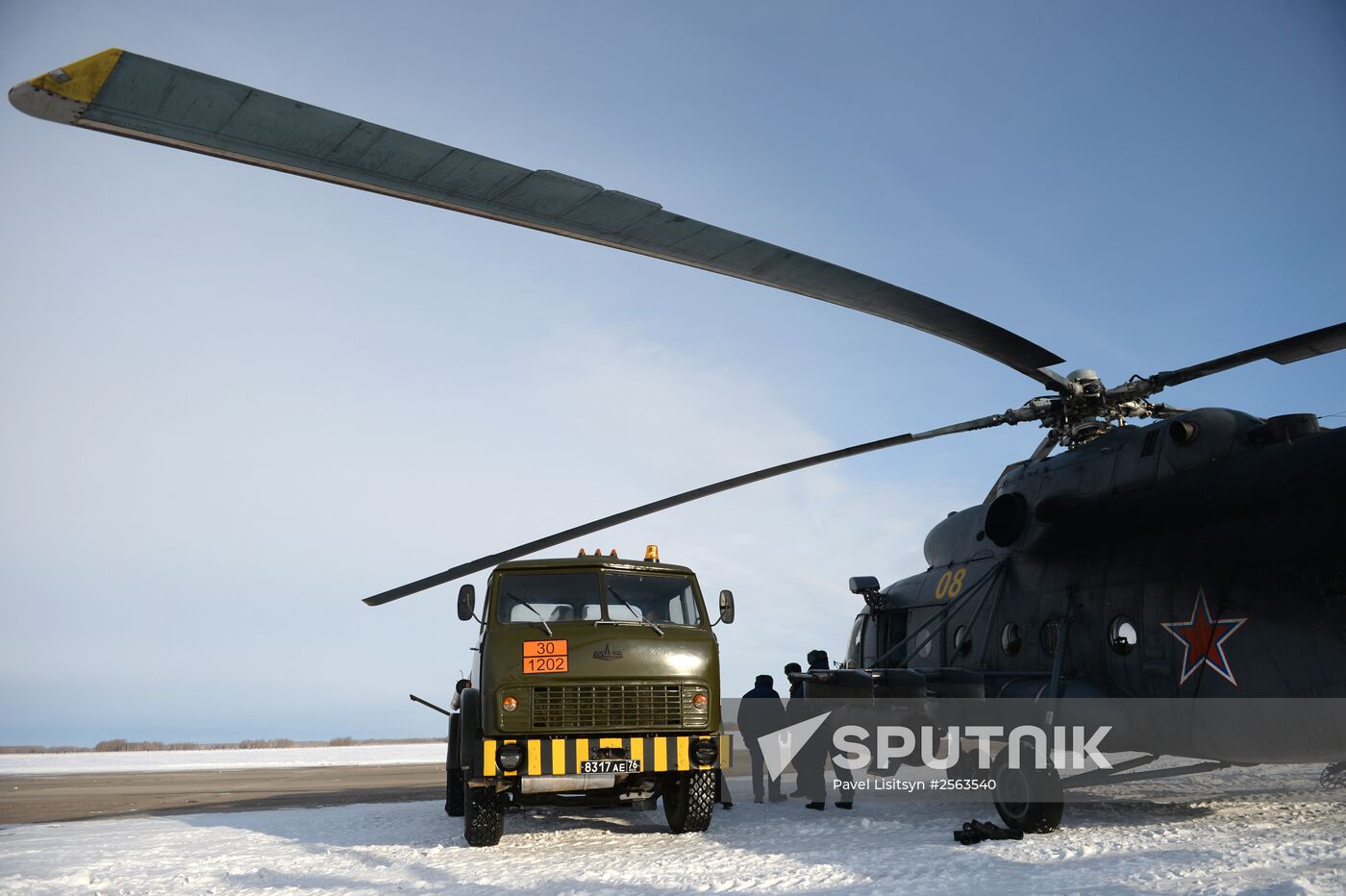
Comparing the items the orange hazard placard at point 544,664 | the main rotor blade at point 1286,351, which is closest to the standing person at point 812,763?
the orange hazard placard at point 544,664

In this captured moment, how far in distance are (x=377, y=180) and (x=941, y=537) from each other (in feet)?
27.8

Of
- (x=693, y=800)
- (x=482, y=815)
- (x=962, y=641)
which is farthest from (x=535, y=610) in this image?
(x=962, y=641)

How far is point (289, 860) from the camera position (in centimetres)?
708

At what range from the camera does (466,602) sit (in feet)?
26.6

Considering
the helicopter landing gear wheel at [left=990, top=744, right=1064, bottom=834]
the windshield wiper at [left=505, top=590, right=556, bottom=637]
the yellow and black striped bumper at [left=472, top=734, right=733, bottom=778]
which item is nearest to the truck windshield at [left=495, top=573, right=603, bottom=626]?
the windshield wiper at [left=505, top=590, right=556, bottom=637]

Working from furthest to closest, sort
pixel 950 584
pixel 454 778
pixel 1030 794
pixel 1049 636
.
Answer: pixel 950 584 → pixel 454 778 → pixel 1049 636 → pixel 1030 794

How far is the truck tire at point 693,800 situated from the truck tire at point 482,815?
1546 mm

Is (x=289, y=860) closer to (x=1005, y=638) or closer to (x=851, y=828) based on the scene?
(x=851, y=828)

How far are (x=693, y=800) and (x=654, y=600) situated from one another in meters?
1.73

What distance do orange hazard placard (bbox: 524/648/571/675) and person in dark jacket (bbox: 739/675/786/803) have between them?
3352 millimetres

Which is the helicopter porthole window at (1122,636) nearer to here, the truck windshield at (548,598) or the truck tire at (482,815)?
the truck windshield at (548,598)

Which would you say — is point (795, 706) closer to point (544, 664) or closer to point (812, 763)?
point (812, 763)

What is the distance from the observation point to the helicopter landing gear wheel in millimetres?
7277

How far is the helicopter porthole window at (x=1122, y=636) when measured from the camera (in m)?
Result: 7.98
